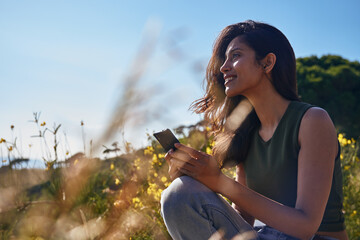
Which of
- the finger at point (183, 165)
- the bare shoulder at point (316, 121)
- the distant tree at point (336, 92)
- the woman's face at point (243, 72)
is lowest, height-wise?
the distant tree at point (336, 92)

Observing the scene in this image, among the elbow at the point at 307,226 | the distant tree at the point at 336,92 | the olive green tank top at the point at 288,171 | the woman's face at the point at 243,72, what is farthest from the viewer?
the distant tree at the point at 336,92

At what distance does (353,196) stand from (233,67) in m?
2.48

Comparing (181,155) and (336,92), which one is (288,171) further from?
(336,92)

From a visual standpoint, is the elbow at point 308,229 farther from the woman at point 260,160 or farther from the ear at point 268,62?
the ear at point 268,62

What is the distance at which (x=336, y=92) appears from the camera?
10.1m

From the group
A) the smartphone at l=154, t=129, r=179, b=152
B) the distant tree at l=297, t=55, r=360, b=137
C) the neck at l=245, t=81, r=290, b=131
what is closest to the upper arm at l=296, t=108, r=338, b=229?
the neck at l=245, t=81, r=290, b=131

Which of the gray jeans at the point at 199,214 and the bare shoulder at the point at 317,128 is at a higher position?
the bare shoulder at the point at 317,128

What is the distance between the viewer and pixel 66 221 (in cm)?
392

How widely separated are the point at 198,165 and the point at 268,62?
32.2 inches

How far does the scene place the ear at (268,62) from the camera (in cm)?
206

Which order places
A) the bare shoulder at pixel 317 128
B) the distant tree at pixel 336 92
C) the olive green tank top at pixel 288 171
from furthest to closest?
1. the distant tree at pixel 336 92
2. the olive green tank top at pixel 288 171
3. the bare shoulder at pixel 317 128

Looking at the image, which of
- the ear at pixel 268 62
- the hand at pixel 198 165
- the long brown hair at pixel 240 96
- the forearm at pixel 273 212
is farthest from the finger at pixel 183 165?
the ear at pixel 268 62

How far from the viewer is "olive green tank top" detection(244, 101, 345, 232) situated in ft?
6.07

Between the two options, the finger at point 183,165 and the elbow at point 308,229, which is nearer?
the elbow at point 308,229
